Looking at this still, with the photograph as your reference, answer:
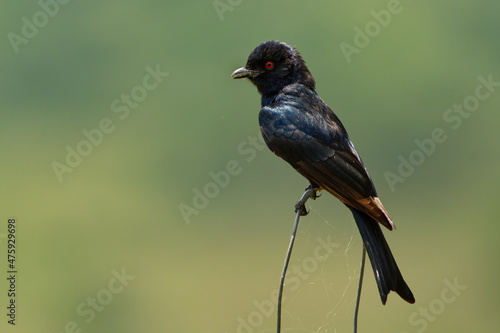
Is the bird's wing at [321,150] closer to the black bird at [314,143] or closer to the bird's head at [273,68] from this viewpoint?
the black bird at [314,143]

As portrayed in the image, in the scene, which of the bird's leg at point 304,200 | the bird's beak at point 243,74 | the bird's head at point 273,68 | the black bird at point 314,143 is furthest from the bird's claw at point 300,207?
the bird's beak at point 243,74

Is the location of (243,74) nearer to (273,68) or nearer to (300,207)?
(273,68)

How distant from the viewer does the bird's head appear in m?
5.14

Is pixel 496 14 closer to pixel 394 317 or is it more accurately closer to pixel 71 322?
pixel 394 317

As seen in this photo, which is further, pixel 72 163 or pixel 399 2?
pixel 399 2

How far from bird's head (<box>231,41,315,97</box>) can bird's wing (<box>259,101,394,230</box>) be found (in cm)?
28

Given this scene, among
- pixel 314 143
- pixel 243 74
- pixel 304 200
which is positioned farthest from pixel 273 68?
pixel 304 200

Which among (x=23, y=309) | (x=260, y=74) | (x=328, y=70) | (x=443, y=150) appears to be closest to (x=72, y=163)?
(x=23, y=309)

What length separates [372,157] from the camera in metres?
12.3

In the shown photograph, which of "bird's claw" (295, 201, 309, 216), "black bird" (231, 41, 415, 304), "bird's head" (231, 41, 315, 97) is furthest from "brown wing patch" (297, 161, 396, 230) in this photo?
"bird's head" (231, 41, 315, 97)

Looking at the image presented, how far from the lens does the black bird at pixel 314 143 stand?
386 cm

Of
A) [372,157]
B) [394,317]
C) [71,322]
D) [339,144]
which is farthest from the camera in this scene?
[372,157]

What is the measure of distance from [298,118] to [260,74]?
59cm

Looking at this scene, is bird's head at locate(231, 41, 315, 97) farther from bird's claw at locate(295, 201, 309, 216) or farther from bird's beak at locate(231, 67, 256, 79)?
bird's claw at locate(295, 201, 309, 216)
